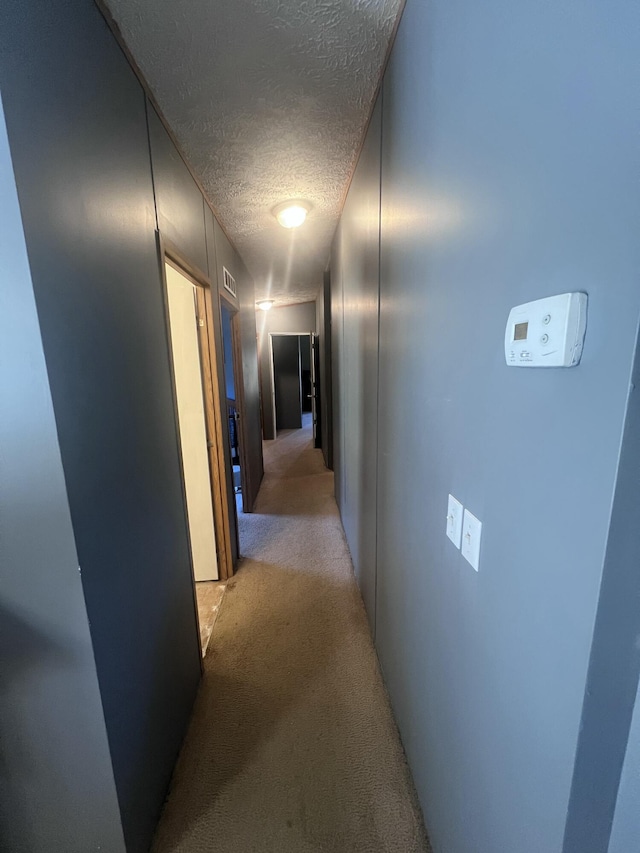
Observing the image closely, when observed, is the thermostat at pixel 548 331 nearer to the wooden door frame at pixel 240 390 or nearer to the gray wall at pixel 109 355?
the gray wall at pixel 109 355

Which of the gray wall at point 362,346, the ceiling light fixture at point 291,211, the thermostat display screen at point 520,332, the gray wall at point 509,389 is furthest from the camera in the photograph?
the ceiling light fixture at point 291,211

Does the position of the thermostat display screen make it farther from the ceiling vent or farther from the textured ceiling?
the ceiling vent

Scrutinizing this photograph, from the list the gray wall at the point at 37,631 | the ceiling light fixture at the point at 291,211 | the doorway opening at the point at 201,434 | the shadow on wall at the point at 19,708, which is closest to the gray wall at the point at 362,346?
the ceiling light fixture at the point at 291,211

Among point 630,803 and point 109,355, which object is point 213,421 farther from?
point 630,803

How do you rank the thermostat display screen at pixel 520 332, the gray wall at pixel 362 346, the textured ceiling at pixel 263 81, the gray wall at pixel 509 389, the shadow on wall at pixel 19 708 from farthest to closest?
the gray wall at pixel 362 346
the textured ceiling at pixel 263 81
the shadow on wall at pixel 19 708
the thermostat display screen at pixel 520 332
the gray wall at pixel 509 389

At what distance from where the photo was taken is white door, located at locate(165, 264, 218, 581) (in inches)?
80.0

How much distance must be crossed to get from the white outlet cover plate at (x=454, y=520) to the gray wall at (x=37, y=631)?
0.93 meters

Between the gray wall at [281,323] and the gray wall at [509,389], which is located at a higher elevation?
the gray wall at [281,323]

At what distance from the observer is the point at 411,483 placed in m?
1.16

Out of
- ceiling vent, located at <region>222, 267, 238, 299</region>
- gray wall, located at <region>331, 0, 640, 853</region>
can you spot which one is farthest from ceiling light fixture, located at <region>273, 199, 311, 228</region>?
gray wall, located at <region>331, 0, 640, 853</region>

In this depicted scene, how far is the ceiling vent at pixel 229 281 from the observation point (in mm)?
2588

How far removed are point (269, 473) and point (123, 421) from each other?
154 inches

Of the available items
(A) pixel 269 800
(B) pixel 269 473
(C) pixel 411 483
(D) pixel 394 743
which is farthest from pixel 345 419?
(B) pixel 269 473

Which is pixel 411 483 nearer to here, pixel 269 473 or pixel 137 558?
pixel 137 558
